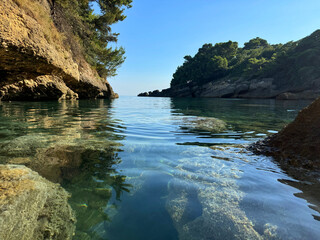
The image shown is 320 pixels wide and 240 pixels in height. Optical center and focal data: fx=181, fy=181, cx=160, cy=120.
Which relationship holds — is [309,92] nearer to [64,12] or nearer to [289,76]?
[289,76]

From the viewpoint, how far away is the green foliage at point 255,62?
119 ft

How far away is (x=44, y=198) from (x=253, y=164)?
2552 mm

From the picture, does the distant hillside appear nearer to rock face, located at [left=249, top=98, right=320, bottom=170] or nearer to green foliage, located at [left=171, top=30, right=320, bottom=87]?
green foliage, located at [left=171, top=30, right=320, bottom=87]

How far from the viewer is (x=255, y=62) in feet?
166

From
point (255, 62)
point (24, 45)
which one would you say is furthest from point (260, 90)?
point (24, 45)

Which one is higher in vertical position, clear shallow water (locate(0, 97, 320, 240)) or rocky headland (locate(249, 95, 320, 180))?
rocky headland (locate(249, 95, 320, 180))

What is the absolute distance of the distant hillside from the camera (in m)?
34.3

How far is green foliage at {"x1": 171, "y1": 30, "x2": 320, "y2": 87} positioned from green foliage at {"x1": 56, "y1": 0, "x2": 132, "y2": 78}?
3495 cm

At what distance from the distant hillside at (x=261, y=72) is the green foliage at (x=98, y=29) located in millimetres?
29339

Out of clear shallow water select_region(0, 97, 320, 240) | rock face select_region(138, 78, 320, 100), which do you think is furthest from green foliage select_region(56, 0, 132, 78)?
rock face select_region(138, 78, 320, 100)

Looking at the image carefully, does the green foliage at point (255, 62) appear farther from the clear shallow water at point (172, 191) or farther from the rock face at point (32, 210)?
the rock face at point (32, 210)

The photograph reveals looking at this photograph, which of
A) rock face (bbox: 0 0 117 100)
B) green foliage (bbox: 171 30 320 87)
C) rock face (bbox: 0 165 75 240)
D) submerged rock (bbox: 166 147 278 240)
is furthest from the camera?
green foliage (bbox: 171 30 320 87)

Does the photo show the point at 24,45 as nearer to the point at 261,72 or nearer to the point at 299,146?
the point at 299,146

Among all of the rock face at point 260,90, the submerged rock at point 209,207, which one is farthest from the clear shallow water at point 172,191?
the rock face at point 260,90
